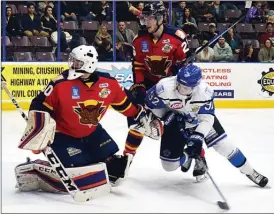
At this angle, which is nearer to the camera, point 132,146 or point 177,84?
point 177,84

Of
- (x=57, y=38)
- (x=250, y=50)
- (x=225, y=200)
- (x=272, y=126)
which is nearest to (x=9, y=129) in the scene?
(x=57, y=38)

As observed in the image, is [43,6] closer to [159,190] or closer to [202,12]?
[202,12]

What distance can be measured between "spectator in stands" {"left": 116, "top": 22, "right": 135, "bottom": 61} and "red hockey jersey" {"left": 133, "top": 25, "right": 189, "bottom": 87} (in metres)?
3.38

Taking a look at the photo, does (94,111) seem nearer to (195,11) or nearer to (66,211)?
(66,211)

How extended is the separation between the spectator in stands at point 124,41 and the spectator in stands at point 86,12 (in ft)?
1.49

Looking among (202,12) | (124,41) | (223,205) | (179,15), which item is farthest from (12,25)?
(223,205)

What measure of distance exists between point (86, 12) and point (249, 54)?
2.22 m

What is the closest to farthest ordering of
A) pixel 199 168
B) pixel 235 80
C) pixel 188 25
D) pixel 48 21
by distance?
pixel 199 168 → pixel 235 80 → pixel 48 21 → pixel 188 25

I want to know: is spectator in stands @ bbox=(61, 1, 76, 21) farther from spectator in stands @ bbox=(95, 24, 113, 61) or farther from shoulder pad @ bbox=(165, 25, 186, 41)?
shoulder pad @ bbox=(165, 25, 186, 41)

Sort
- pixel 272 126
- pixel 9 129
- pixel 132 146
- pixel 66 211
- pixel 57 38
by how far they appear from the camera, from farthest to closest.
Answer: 1. pixel 57 38
2. pixel 272 126
3. pixel 9 129
4. pixel 132 146
5. pixel 66 211

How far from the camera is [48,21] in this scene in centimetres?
751

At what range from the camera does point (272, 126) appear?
6043 mm

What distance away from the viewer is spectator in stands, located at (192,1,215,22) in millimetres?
8009

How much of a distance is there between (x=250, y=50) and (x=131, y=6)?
1653 mm
